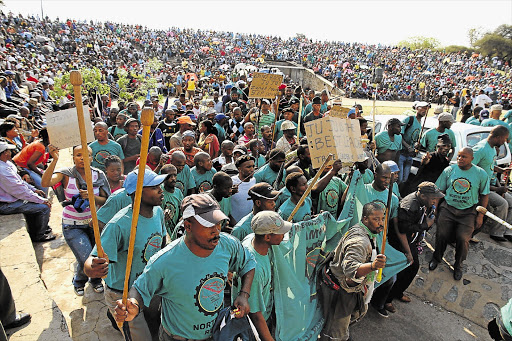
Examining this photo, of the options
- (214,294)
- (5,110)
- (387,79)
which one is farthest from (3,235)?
(387,79)

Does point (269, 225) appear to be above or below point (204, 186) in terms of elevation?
above

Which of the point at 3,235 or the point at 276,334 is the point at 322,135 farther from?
the point at 3,235

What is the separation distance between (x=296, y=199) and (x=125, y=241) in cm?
180

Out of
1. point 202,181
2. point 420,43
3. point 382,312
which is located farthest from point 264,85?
point 420,43

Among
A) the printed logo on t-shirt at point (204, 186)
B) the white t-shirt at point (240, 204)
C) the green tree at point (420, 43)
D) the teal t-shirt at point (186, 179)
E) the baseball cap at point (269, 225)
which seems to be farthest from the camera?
the green tree at point (420, 43)

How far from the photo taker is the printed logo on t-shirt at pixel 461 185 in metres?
5.18

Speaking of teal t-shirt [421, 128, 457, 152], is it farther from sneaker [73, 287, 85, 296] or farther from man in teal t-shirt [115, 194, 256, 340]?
sneaker [73, 287, 85, 296]

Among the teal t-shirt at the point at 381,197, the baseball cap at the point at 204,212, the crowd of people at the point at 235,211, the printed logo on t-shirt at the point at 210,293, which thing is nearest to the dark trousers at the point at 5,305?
the crowd of people at the point at 235,211

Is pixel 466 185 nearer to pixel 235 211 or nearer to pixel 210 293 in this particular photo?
pixel 235 211

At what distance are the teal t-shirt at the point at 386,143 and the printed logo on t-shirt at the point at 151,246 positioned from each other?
4848mm

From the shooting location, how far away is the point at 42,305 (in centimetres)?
345

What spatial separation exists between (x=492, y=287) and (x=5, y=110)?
12422 mm

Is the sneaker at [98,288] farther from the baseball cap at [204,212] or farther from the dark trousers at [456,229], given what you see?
the dark trousers at [456,229]

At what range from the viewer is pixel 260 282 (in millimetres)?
2893
